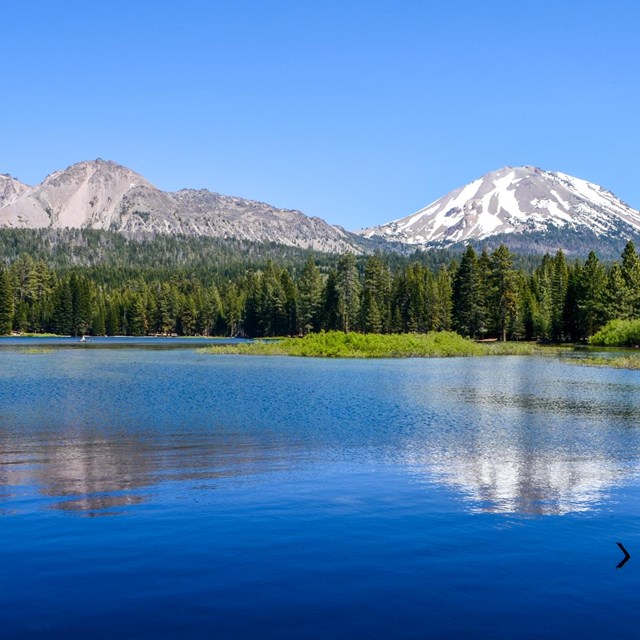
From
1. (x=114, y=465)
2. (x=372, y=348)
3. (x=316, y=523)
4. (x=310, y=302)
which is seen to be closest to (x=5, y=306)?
(x=310, y=302)

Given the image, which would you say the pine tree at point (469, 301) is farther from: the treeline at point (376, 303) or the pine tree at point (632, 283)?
the pine tree at point (632, 283)

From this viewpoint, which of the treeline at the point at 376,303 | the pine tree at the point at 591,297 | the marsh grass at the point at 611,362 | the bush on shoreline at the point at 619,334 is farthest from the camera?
the treeline at the point at 376,303

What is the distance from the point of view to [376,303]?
145750 mm

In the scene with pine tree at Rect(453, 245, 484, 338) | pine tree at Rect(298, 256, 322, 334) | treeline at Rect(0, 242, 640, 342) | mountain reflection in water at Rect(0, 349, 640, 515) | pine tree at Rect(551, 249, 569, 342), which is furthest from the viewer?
pine tree at Rect(298, 256, 322, 334)

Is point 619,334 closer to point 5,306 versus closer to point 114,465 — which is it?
point 114,465

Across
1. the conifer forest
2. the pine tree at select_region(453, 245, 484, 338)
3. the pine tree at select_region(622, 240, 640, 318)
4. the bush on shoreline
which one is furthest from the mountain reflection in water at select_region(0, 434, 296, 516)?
the pine tree at select_region(453, 245, 484, 338)

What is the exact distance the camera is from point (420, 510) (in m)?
16.7

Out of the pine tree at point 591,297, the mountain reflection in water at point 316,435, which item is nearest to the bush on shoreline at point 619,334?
the pine tree at point 591,297

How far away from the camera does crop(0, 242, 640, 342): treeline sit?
4574 inches

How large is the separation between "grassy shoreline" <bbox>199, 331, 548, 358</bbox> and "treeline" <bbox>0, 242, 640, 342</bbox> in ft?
86.7

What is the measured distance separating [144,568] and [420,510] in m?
6.77

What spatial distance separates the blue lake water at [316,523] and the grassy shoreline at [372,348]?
54458 millimetres

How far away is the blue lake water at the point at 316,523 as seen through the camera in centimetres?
1079

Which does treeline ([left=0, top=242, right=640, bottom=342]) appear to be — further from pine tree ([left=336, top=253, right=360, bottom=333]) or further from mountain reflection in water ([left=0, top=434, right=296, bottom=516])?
mountain reflection in water ([left=0, top=434, right=296, bottom=516])
